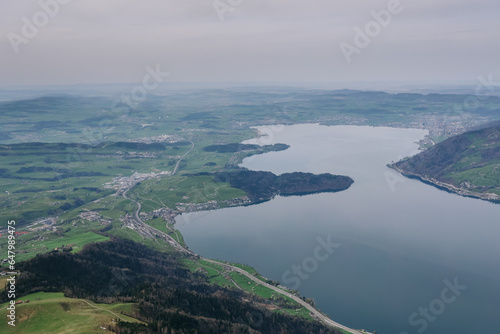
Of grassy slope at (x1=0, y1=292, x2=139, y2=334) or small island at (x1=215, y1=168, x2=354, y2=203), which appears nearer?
grassy slope at (x1=0, y1=292, x2=139, y2=334)

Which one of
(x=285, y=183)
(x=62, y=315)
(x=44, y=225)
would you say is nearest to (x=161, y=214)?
(x=44, y=225)

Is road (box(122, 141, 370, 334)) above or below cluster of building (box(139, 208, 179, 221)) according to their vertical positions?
above

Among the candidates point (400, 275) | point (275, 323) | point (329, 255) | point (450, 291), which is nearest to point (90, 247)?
point (275, 323)

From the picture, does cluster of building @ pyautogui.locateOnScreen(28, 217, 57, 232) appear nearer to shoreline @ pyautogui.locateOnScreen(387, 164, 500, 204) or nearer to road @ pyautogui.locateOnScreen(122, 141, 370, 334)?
road @ pyautogui.locateOnScreen(122, 141, 370, 334)

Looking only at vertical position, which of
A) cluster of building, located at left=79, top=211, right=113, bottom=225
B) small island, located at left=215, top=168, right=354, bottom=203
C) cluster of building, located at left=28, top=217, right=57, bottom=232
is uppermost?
small island, located at left=215, top=168, right=354, bottom=203

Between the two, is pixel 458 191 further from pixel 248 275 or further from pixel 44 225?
pixel 44 225

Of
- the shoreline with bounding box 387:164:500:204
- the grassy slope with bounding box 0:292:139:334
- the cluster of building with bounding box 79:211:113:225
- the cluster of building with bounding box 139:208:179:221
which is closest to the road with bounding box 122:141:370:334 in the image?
the cluster of building with bounding box 139:208:179:221
